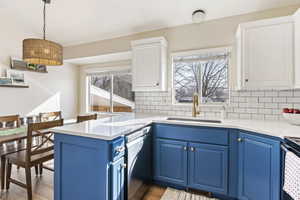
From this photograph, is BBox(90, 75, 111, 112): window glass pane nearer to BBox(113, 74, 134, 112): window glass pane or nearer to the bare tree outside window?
BBox(113, 74, 134, 112): window glass pane

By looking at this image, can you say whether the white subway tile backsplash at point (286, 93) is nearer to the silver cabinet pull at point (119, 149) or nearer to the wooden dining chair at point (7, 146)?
the silver cabinet pull at point (119, 149)

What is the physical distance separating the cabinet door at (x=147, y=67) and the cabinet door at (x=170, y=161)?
0.94 meters

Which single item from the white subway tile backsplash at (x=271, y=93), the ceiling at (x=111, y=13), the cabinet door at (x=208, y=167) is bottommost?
the cabinet door at (x=208, y=167)

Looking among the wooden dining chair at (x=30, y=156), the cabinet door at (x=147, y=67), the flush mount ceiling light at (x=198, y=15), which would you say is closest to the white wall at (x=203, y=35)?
the flush mount ceiling light at (x=198, y=15)

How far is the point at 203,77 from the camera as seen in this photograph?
262 centimetres

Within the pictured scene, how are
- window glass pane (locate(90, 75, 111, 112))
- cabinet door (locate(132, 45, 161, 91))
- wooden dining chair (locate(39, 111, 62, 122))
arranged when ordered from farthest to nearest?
window glass pane (locate(90, 75, 111, 112)) → wooden dining chair (locate(39, 111, 62, 122)) → cabinet door (locate(132, 45, 161, 91))

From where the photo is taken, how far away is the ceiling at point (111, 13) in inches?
87.0

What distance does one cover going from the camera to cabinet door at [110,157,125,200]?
1.30m

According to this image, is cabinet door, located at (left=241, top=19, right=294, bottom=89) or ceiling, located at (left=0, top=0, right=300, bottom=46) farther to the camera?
ceiling, located at (left=0, top=0, right=300, bottom=46)

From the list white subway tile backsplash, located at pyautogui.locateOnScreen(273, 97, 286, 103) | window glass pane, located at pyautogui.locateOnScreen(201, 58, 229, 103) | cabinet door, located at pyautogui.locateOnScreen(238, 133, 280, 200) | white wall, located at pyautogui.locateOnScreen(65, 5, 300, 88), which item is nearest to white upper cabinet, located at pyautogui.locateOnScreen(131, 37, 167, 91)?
white wall, located at pyautogui.locateOnScreen(65, 5, 300, 88)

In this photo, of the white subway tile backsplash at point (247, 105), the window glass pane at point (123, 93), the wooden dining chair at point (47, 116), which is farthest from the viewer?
the window glass pane at point (123, 93)

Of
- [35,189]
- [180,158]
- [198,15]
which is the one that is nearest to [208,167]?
[180,158]

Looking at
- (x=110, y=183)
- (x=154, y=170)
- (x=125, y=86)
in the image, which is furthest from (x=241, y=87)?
(x=125, y=86)

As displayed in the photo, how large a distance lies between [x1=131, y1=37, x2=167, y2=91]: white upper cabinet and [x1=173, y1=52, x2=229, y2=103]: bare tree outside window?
324 millimetres
